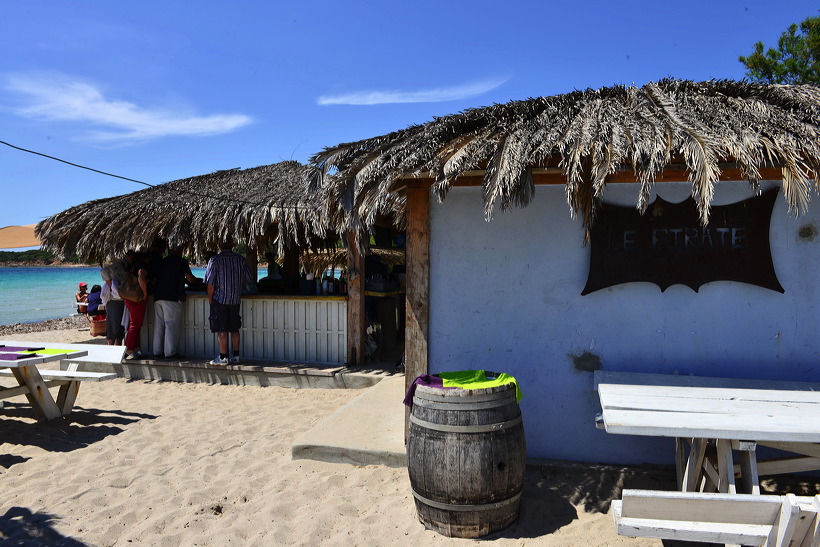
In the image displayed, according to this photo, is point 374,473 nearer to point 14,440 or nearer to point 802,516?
point 802,516

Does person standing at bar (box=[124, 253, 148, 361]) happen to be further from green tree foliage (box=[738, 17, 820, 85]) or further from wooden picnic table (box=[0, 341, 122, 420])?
green tree foliage (box=[738, 17, 820, 85])

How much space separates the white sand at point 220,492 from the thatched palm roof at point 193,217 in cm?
300

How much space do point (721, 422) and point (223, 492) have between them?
335 centimetres

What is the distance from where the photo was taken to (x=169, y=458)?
15.9ft

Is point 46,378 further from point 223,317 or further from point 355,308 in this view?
Result: point 355,308

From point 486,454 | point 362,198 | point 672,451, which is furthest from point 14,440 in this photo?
point 672,451

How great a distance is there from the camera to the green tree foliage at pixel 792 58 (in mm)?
12195

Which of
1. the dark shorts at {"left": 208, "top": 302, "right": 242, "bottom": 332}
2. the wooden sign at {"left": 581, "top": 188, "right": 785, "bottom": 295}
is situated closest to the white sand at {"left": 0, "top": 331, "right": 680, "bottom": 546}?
the wooden sign at {"left": 581, "top": 188, "right": 785, "bottom": 295}

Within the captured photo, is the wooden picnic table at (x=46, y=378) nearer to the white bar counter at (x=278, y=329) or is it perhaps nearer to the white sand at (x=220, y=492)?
the white sand at (x=220, y=492)

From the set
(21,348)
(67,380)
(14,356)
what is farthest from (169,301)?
(14,356)

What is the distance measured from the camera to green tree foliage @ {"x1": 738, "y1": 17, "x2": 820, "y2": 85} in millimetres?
12195

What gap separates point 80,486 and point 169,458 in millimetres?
732

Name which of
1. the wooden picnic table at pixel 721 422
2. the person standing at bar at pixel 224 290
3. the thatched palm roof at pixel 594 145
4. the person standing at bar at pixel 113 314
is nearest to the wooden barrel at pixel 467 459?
the wooden picnic table at pixel 721 422

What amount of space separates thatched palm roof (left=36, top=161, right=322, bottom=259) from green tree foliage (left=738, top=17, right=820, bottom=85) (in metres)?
10.7
